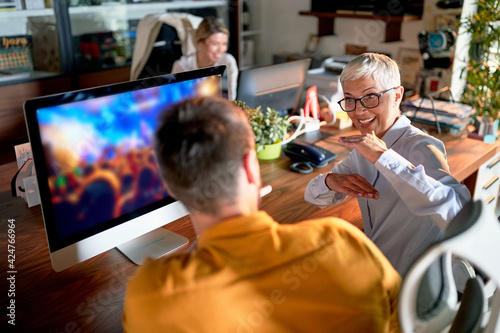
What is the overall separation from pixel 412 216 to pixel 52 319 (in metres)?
1.05

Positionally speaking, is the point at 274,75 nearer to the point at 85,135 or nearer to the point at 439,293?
the point at 85,135

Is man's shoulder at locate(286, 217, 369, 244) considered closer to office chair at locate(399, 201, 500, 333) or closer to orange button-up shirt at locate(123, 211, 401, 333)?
orange button-up shirt at locate(123, 211, 401, 333)

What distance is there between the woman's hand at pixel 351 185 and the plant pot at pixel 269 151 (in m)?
0.57

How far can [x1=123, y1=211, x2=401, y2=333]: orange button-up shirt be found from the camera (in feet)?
2.29

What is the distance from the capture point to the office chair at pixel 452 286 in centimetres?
67

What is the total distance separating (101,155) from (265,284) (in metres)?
0.63

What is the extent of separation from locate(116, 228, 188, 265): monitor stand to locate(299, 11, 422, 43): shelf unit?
308cm

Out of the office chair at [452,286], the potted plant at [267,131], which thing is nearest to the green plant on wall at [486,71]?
the potted plant at [267,131]

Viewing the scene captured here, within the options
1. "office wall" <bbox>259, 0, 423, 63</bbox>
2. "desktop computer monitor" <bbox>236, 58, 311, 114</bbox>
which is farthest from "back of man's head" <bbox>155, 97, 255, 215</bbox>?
"office wall" <bbox>259, 0, 423, 63</bbox>

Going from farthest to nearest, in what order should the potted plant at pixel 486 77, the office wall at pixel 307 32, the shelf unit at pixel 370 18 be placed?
the office wall at pixel 307 32, the shelf unit at pixel 370 18, the potted plant at pixel 486 77

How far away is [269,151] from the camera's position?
2055 mm

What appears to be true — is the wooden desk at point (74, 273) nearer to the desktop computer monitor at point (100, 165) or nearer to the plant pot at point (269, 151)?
the desktop computer monitor at point (100, 165)

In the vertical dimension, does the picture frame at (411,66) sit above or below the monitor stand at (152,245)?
above

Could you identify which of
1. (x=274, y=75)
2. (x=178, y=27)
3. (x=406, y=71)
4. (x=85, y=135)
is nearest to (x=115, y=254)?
(x=85, y=135)
